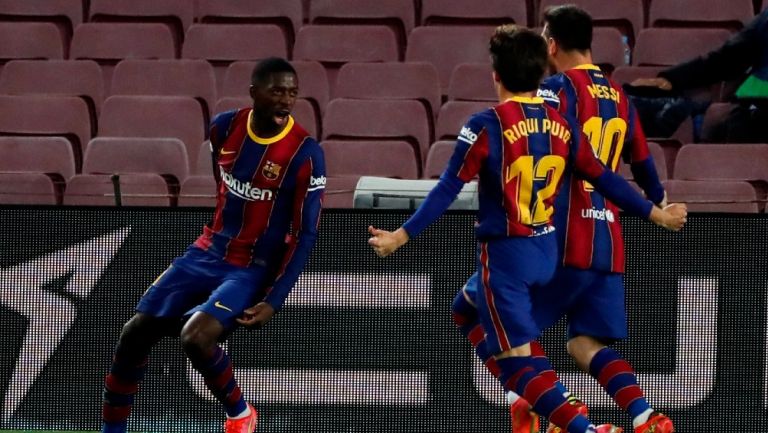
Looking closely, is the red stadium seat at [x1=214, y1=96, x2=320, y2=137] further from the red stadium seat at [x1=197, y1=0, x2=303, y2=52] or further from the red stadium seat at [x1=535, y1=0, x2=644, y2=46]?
the red stadium seat at [x1=535, y1=0, x2=644, y2=46]

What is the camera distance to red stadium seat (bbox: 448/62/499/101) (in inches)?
354

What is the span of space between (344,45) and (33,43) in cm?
222

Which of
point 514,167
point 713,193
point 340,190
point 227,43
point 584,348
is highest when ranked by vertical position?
point 227,43

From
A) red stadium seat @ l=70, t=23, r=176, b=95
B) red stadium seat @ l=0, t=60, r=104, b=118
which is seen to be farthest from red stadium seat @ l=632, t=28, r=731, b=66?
red stadium seat @ l=0, t=60, r=104, b=118

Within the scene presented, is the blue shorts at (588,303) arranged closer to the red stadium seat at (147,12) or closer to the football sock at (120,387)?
the football sock at (120,387)

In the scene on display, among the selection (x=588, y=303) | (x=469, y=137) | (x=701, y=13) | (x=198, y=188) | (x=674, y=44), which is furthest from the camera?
(x=701, y=13)

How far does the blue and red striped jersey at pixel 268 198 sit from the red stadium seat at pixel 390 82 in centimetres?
343

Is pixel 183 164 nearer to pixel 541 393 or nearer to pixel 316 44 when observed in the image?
pixel 316 44

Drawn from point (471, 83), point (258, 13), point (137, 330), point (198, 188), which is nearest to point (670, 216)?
point (137, 330)

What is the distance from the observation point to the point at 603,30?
928 centimetres

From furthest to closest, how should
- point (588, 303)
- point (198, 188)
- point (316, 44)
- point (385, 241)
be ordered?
point (316, 44) < point (198, 188) < point (588, 303) < point (385, 241)

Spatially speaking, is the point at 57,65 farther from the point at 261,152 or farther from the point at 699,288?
the point at 699,288

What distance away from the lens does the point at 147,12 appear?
10070 millimetres

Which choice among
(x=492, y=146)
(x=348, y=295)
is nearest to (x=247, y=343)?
(x=348, y=295)
